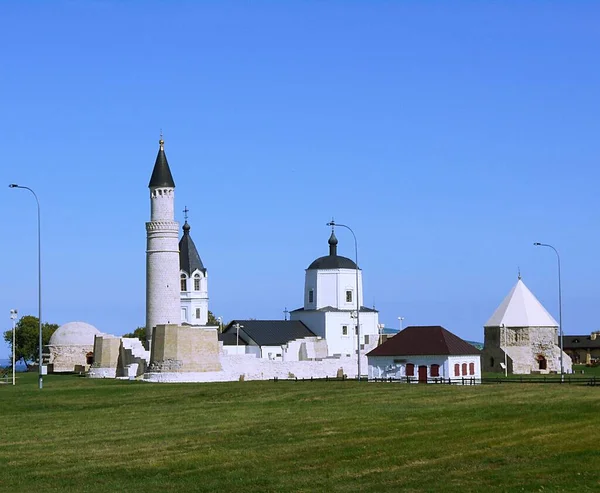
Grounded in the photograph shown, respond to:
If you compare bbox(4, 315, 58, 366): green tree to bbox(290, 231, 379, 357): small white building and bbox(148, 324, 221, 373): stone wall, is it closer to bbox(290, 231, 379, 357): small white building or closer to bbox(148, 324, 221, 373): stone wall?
bbox(290, 231, 379, 357): small white building

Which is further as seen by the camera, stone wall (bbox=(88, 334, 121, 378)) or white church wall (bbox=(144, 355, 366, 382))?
stone wall (bbox=(88, 334, 121, 378))

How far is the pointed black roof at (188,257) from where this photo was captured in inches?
4082

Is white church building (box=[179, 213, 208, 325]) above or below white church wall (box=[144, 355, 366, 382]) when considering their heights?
above

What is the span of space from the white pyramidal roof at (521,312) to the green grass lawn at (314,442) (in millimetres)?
41945

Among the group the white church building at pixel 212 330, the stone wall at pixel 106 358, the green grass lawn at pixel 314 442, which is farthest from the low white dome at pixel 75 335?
the green grass lawn at pixel 314 442

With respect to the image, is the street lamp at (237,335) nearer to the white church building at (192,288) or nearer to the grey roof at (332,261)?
the white church building at (192,288)

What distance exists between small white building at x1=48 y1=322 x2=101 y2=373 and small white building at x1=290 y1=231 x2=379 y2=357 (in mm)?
20503

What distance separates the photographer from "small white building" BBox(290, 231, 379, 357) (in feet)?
339

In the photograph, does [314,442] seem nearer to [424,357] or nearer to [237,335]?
[424,357]

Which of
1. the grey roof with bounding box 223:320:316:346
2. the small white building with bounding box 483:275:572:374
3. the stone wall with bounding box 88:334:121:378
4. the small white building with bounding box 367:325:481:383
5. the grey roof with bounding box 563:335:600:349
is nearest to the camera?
the small white building with bounding box 367:325:481:383

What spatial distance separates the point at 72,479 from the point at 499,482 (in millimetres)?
10333

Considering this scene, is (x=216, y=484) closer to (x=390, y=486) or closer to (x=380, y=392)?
(x=390, y=486)

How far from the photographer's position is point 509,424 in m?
34.7

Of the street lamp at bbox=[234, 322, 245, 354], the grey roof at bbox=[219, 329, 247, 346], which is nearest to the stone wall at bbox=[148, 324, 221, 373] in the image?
the street lamp at bbox=[234, 322, 245, 354]
